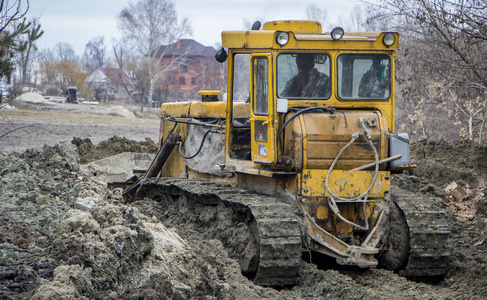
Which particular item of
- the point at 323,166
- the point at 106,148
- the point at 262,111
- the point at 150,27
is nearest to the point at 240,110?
the point at 262,111

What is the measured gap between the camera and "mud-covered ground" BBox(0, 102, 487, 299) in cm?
487

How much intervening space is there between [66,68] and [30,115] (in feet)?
101

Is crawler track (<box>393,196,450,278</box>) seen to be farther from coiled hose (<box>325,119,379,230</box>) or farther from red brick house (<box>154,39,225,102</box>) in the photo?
red brick house (<box>154,39,225,102</box>)

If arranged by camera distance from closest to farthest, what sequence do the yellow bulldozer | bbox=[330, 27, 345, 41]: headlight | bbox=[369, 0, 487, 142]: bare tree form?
the yellow bulldozer → bbox=[330, 27, 345, 41]: headlight → bbox=[369, 0, 487, 142]: bare tree

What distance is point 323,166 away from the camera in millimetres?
7125

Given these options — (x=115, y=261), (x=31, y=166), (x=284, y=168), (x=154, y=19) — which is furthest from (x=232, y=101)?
(x=154, y=19)

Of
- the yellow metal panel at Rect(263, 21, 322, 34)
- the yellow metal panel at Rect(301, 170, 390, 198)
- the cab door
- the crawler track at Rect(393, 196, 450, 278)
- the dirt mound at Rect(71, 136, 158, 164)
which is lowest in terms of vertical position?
the crawler track at Rect(393, 196, 450, 278)

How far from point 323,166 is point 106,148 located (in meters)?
10.5

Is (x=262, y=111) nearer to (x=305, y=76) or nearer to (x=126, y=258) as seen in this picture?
Result: (x=305, y=76)

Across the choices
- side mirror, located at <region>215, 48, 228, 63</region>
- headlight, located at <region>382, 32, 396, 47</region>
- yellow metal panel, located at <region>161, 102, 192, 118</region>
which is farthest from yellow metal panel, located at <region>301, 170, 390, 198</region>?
yellow metal panel, located at <region>161, 102, 192, 118</region>

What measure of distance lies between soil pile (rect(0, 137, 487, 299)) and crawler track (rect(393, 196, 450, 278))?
7.2 inches

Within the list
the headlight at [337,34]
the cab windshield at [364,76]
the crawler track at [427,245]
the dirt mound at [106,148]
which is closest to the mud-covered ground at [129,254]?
the crawler track at [427,245]

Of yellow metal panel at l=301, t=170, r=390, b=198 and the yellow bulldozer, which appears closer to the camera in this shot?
the yellow bulldozer

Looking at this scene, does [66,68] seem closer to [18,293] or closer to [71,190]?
[71,190]
